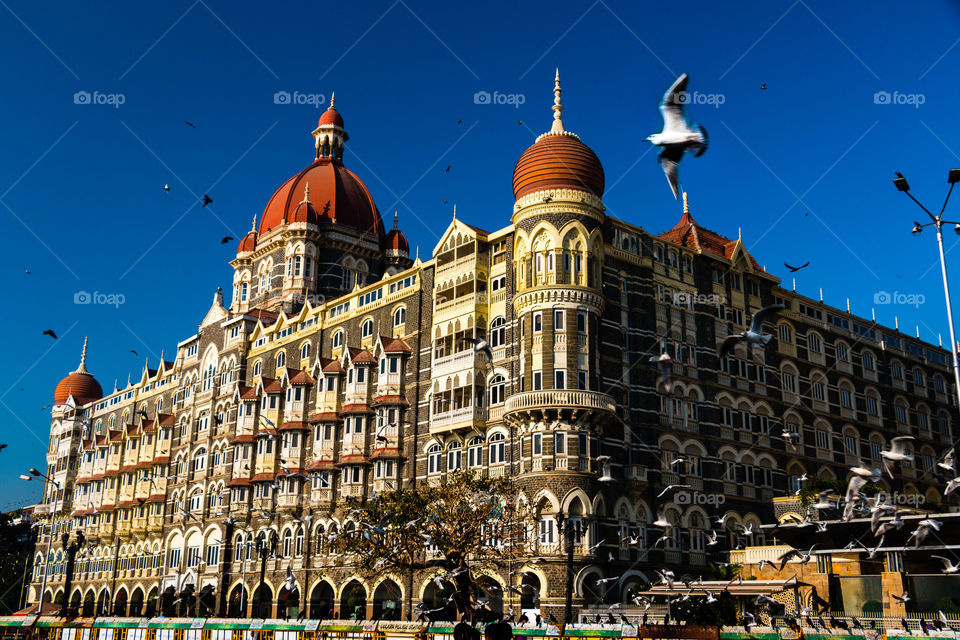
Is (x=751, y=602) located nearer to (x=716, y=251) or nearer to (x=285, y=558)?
(x=716, y=251)

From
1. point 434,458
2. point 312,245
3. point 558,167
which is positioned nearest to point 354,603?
point 434,458

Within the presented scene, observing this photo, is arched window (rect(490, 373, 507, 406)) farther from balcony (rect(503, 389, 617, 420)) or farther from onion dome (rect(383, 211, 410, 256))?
onion dome (rect(383, 211, 410, 256))

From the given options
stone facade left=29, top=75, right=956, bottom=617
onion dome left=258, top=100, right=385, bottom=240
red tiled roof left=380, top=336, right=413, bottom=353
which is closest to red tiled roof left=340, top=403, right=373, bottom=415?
stone facade left=29, top=75, right=956, bottom=617

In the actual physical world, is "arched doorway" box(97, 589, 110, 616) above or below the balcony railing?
below

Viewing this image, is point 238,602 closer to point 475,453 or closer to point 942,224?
point 475,453

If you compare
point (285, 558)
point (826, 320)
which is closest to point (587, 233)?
point (826, 320)

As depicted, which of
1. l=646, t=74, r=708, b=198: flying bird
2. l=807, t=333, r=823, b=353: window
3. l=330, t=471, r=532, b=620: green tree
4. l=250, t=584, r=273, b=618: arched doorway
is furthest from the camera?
l=807, t=333, r=823, b=353: window

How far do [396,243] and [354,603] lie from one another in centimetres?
3833

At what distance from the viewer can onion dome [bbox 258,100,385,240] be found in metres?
87.6

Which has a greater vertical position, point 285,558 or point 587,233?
point 587,233

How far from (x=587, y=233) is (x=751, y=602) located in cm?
2148

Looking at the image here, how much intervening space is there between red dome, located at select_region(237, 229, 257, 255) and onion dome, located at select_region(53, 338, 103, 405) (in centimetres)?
3314

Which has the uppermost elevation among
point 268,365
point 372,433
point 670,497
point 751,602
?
point 268,365

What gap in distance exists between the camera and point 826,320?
72500 mm
